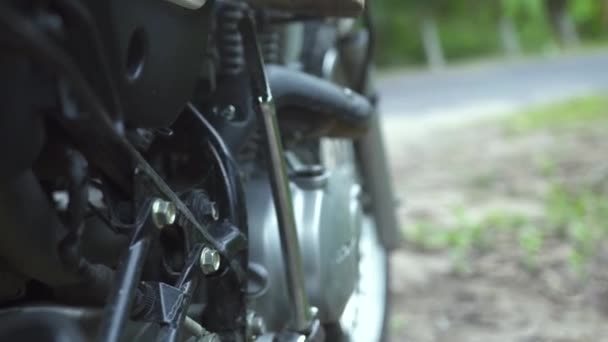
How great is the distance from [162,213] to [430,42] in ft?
55.1

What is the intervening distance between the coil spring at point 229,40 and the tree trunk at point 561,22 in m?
16.3

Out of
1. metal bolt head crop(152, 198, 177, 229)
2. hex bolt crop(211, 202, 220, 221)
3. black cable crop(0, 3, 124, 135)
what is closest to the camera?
black cable crop(0, 3, 124, 135)

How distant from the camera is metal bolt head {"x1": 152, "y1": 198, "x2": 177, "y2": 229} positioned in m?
0.92

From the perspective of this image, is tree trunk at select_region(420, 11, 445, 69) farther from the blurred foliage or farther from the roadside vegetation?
the roadside vegetation

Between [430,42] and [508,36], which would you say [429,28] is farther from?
[508,36]

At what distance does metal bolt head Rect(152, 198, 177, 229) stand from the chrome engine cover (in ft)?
1.25

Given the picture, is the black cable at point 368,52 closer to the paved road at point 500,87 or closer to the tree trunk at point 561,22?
the paved road at point 500,87

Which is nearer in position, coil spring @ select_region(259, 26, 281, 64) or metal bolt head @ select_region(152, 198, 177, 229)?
metal bolt head @ select_region(152, 198, 177, 229)

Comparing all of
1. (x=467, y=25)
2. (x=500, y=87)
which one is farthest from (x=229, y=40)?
(x=467, y=25)

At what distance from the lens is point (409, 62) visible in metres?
19.5

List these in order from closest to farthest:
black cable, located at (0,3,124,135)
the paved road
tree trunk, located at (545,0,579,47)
→ black cable, located at (0,3,124,135), the paved road, tree trunk, located at (545,0,579,47)

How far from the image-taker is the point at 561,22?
1758 cm

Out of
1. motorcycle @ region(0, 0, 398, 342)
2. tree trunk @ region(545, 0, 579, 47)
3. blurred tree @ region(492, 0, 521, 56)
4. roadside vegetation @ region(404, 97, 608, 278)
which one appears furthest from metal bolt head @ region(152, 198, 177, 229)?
tree trunk @ region(545, 0, 579, 47)

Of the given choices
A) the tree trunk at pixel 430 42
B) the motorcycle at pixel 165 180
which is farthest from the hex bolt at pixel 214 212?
the tree trunk at pixel 430 42
